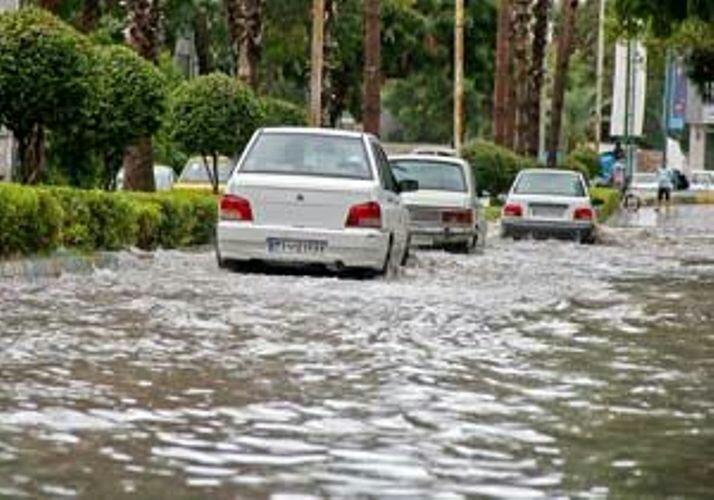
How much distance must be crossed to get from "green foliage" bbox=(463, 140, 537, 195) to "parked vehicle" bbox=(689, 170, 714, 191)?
49911mm

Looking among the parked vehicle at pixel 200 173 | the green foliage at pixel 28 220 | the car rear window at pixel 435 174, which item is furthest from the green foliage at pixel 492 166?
the green foliage at pixel 28 220

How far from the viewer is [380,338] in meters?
13.0

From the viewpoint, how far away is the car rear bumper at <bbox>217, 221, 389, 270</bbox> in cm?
1848

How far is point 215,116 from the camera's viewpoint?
28281 millimetres

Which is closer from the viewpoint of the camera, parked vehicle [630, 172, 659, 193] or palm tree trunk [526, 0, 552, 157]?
palm tree trunk [526, 0, 552, 157]

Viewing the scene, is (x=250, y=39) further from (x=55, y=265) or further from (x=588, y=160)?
(x=588, y=160)

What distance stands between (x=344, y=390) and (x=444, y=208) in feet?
54.7

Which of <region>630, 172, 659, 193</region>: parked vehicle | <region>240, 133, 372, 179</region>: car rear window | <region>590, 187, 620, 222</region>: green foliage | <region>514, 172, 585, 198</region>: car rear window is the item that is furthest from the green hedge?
<region>630, 172, 659, 193</region>: parked vehicle

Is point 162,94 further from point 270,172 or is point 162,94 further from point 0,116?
point 270,172

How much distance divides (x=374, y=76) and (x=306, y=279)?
1813cm

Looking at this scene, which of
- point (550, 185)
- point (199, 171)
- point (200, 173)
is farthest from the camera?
point (199, 171)

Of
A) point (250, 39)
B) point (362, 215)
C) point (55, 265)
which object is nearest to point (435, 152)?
point (250, 39)

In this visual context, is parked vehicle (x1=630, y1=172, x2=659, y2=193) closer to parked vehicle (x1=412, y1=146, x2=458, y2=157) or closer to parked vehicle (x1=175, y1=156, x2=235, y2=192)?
parked vehicle (x1=412, y1=146, x2=458, y2=157)

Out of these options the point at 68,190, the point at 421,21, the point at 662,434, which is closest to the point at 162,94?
the point at 68,190
